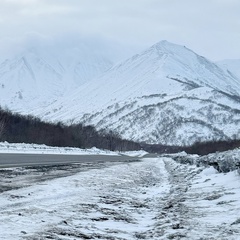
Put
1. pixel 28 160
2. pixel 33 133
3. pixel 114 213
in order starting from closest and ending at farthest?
pixel 114 213 → pixel 28 160 → pixel 33 133

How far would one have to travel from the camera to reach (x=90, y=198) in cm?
1080

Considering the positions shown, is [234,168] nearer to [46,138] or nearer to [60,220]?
[60,220]

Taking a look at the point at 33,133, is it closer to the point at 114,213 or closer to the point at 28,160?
the point at 28,160

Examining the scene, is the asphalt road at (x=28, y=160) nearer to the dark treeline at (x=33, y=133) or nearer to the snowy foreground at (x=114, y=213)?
the snowy foreground at (x=114, y=213)

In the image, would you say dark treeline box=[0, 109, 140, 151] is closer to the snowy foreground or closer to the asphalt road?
the asphalt road

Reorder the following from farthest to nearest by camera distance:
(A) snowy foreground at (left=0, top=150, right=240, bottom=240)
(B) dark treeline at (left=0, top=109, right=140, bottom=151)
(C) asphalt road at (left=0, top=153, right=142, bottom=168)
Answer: (B) dark treeline at (left=0, top=109, right=140, bottom=151) < (C) asphalt road at (left=0, top=153, right=142, bottom=168) < (A) snowy foreground at (left=0, top=150, right=240, bottom=240)

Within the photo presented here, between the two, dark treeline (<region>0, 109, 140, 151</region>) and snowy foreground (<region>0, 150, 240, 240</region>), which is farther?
dark treeline (<region>0, 109, 140, 151</region>)

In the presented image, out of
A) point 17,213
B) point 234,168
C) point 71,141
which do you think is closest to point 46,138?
point 71,141

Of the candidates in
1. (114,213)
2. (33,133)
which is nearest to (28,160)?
(114,213)

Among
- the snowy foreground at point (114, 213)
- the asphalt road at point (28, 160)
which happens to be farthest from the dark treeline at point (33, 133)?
the snowy foreground at point (114, 213)

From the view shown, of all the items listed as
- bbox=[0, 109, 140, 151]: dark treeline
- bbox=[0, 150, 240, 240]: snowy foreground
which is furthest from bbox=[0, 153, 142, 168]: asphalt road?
bbox=[0, 109, 140, 151]: dark treeline

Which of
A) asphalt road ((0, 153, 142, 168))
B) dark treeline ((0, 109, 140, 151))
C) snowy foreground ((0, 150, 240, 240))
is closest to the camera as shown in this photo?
snowy foreground ((0, 150, 240, 240))

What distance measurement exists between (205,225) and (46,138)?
9317 cm

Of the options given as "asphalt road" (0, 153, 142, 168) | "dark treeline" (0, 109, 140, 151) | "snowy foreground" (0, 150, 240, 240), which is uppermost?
"dark treeline" (0, 109, 140, 151)
